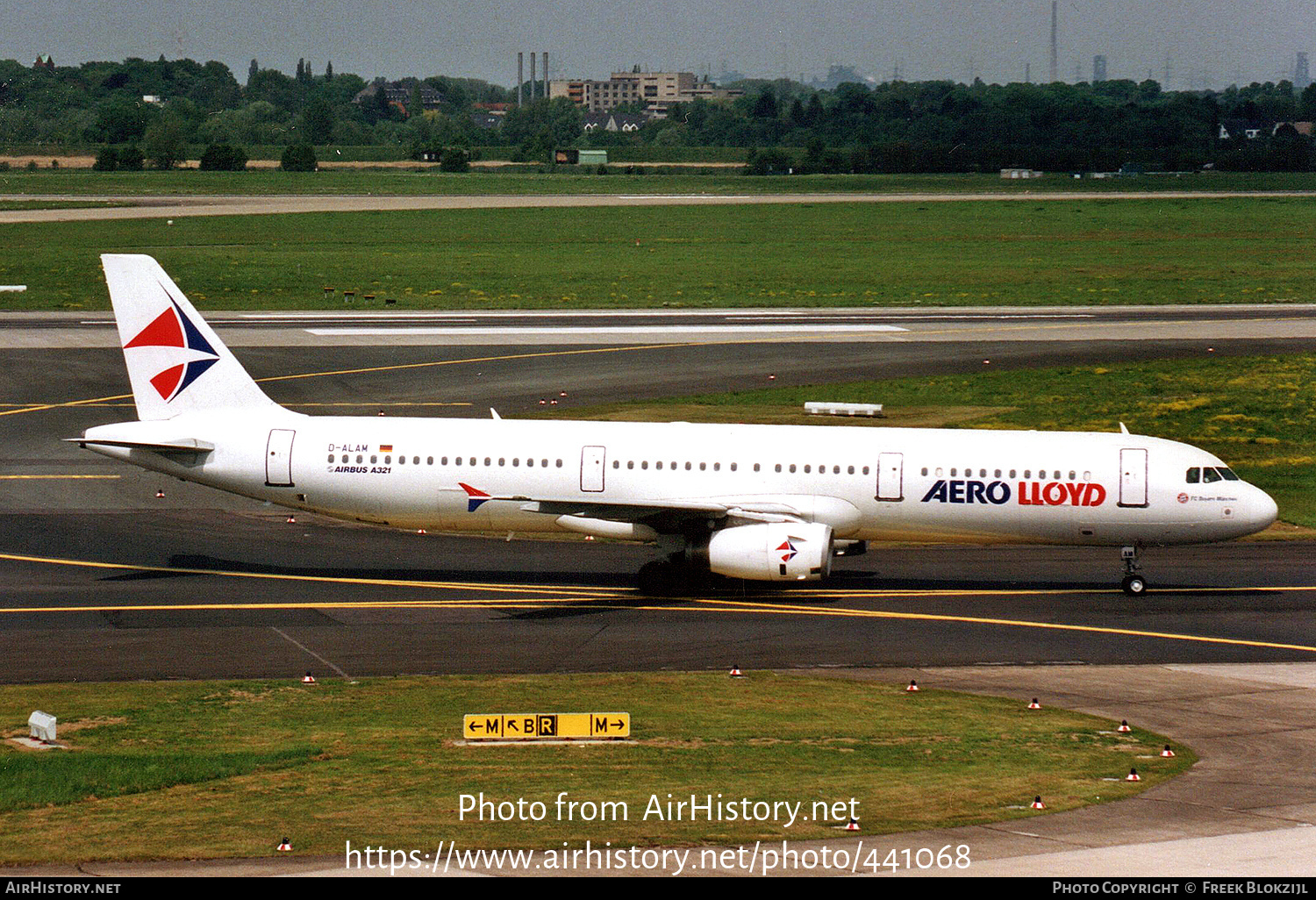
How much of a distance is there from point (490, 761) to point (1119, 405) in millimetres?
46420

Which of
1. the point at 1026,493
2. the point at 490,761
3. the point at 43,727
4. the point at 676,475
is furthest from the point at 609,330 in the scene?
the point at 490,761

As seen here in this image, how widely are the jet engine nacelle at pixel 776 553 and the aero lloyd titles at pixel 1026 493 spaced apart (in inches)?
147

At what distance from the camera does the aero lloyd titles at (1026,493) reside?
133 ft

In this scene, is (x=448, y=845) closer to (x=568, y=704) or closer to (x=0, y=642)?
(x=568, y=704)

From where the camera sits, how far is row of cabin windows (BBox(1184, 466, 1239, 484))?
40.8 meters

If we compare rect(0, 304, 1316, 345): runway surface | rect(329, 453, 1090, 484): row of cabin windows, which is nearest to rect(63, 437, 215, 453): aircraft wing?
rect(329, 453, 1090, 484): row of cabin windows

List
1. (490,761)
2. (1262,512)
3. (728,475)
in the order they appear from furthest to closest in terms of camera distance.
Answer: (728,475)
(1262,512)
(490,761)

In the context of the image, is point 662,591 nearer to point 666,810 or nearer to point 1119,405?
point 666,810

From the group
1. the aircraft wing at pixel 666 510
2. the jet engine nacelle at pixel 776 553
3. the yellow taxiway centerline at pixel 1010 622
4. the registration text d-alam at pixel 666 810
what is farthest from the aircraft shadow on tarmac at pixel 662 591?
the registration text d-alam at pixel 666 810

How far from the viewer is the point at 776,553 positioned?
1539 inches

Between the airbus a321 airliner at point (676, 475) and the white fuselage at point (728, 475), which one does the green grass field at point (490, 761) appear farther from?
the white fuselage at point (728, 475)

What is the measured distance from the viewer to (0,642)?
36.0 m

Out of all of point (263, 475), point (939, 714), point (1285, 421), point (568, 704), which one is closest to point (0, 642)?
point (263, 475)

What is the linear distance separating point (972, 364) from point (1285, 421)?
16.5 metres
